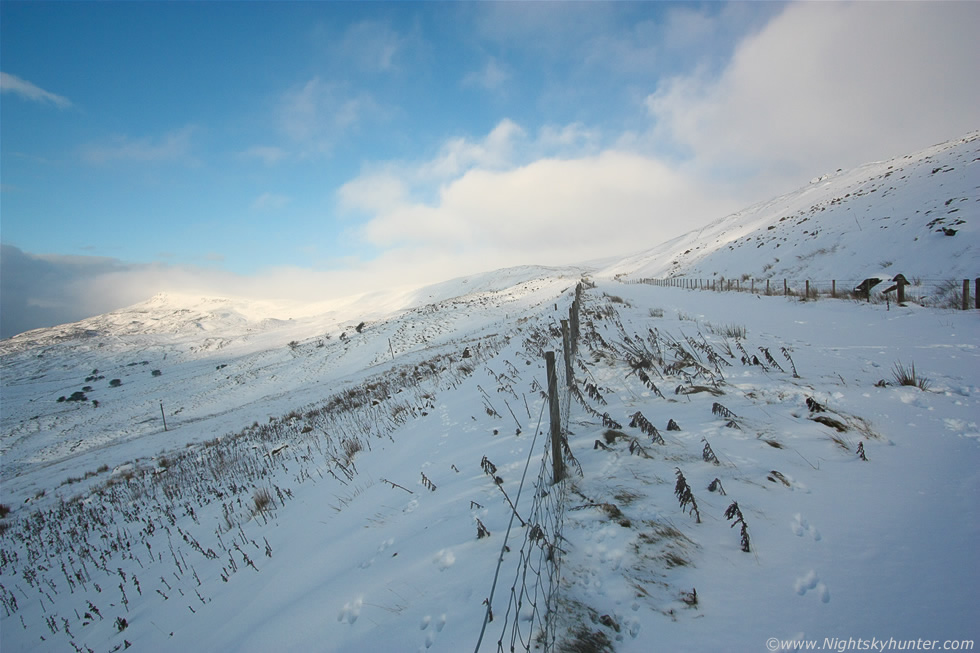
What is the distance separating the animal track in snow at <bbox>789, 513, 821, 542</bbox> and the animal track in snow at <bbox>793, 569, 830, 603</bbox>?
38 cm

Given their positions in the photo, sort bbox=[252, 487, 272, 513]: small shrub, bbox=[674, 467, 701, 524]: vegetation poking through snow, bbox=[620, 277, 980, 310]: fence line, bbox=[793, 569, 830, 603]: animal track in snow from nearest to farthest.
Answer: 1. bbox=[793, 569, 830, 603]: animal track in snow
2. bbox=[674, 467, 701, 524]: vegetation poking through snow
3. bbox=[252, 487, 272, 513]: small shrub
4. bbox=[620, 277, 980, 310]: fence line

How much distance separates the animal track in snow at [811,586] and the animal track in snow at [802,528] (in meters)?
0.38

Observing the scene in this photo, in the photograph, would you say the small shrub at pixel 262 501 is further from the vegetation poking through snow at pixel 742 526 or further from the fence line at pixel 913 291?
the fence line at pixel 913 291

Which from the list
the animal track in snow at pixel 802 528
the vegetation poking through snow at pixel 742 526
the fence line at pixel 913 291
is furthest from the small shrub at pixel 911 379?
the fence line at pixel 913 291

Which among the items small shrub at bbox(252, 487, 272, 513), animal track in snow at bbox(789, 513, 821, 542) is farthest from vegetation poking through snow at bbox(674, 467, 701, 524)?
small shrub at bbox(252, 487, 272, 513)

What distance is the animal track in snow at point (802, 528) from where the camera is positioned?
263cm

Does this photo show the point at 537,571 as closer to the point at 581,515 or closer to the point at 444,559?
the point at 581,515

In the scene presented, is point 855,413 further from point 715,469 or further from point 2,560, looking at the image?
point 2,560

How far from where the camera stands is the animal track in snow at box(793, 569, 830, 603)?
2.18 m

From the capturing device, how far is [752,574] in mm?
2332

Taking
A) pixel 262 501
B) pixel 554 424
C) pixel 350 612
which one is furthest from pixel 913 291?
pixel 262 501

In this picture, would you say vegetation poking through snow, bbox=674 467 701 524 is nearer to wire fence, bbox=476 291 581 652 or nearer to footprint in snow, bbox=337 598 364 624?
wire fence, bbox=476 291 581 652

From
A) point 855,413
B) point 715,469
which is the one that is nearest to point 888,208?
point 855,413

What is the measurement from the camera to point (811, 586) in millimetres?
2238
